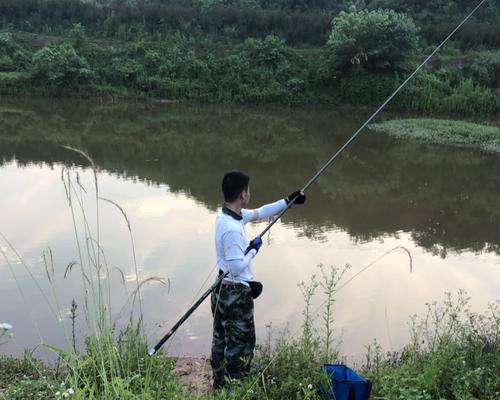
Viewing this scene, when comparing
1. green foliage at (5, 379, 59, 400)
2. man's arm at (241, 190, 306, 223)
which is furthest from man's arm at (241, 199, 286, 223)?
green foliage at (5, 379, 59, 400)

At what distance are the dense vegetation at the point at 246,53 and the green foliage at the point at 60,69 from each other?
4 cm

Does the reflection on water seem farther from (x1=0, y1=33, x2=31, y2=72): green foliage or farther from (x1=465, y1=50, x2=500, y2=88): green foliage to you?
(x1=465, y1=50, x2=500, y2=88): green foliage

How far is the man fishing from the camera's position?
290cm

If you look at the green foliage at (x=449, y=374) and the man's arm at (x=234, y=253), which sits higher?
the man's arm at (x=234, y=253)

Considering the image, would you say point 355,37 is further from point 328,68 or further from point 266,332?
point 266,332

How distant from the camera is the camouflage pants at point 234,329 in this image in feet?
9.92

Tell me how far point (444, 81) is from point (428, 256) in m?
16.1

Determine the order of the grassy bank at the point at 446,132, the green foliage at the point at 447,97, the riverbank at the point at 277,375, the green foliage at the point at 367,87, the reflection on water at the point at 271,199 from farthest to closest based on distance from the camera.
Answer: the green foliage at the point at 367,87 < the green foliage at the point at 447,97 < the grassy bank at the point at 446,132 < the reflection on water at the point at 271,199 < the riverbank at the point at 277,375

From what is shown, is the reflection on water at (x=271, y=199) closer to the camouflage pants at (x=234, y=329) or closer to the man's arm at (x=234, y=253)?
the camouflage pants at (x=234, y=329)

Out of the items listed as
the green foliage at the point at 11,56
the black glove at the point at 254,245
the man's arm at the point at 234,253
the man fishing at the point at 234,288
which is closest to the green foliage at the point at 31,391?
the man fishing at the point at 234,288

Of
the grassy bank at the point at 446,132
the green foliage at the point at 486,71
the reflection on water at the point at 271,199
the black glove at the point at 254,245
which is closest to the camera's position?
the black glove at the point at 254,245

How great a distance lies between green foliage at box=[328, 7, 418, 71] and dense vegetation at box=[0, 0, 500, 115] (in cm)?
4

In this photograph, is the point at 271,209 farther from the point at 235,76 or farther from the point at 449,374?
the point at 235,76

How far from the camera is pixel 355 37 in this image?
65.1 feet
